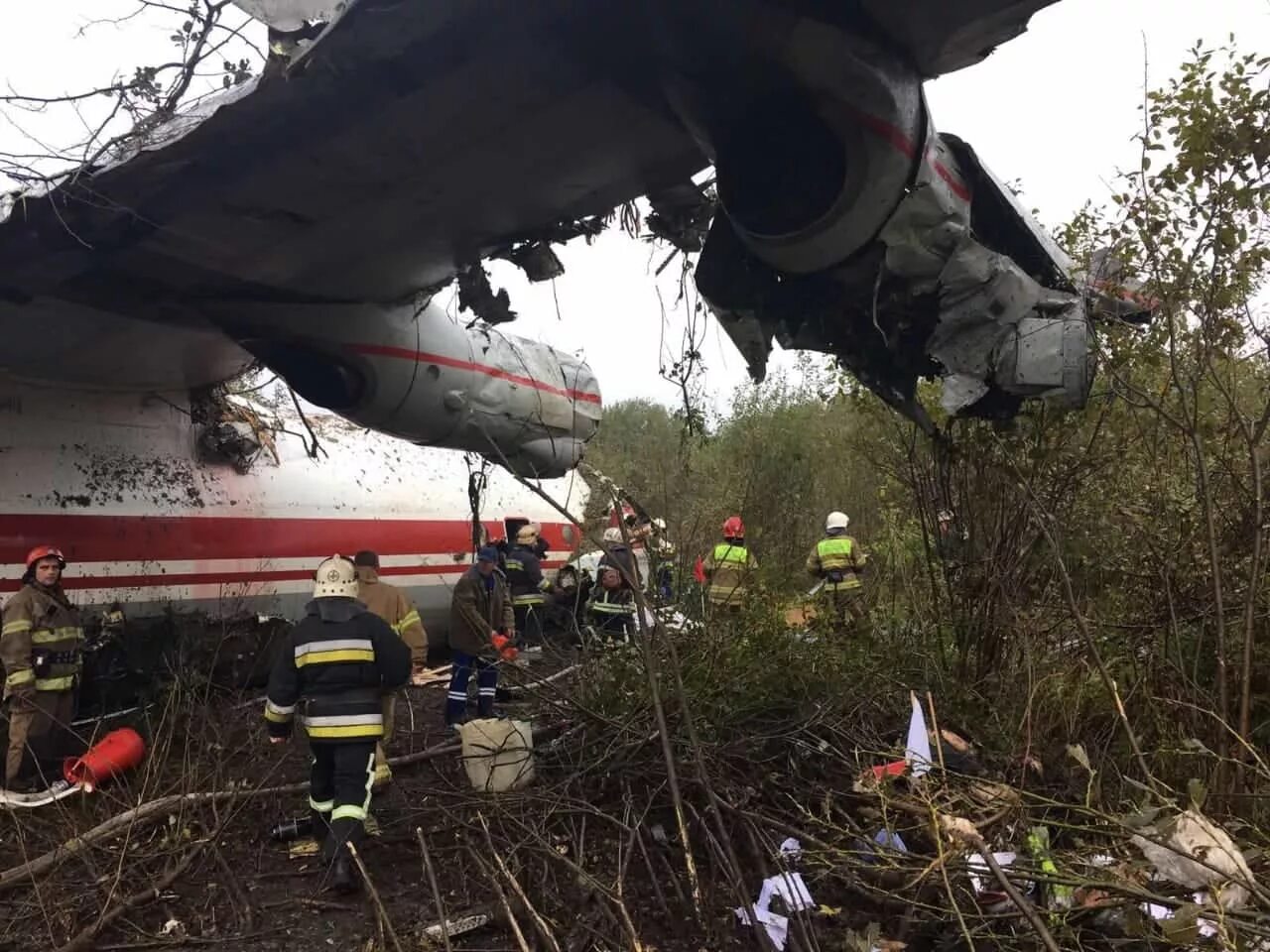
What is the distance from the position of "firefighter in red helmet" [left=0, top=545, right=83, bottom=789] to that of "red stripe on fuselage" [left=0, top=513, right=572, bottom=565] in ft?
1.74

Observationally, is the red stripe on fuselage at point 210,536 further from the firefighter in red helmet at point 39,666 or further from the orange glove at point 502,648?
the orange glove at point 502,648

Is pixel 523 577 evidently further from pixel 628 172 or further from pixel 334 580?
pixel 628 172

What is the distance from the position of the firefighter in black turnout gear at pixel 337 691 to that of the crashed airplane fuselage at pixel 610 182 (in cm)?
185

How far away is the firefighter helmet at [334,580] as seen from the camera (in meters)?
4.95

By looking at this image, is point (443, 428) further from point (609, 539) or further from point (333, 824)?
point (333, 824)

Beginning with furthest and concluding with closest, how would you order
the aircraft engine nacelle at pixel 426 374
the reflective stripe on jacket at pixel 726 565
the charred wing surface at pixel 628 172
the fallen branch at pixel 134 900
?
1. the reflective stripe on jacket at pixel 726 565
2. the aircraft engine nacelle at pixel 426 374
3. the fallen branch at pixel 134 900
4. the charred wing surface at pixel 628 172

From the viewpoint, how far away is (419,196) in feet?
14.5

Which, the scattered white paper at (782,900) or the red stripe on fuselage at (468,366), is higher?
the red stripe on fuselage at (468,366)

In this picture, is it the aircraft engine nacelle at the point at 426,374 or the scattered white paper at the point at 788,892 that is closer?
the scattered white paper at the point at 788,892

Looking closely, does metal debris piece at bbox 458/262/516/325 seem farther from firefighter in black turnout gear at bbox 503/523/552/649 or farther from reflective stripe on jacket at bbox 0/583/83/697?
firefighter in black turnout gear at bbox 503/523/552/649

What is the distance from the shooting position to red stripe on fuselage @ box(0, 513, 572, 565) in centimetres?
646

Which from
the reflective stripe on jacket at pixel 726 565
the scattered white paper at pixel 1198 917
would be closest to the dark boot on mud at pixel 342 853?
the scattered white paper at pixel 1198 917

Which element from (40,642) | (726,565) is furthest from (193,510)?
(726,565)

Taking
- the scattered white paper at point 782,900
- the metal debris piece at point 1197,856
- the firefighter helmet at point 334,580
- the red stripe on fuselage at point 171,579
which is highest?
the firefighter helmet at point 334,580
